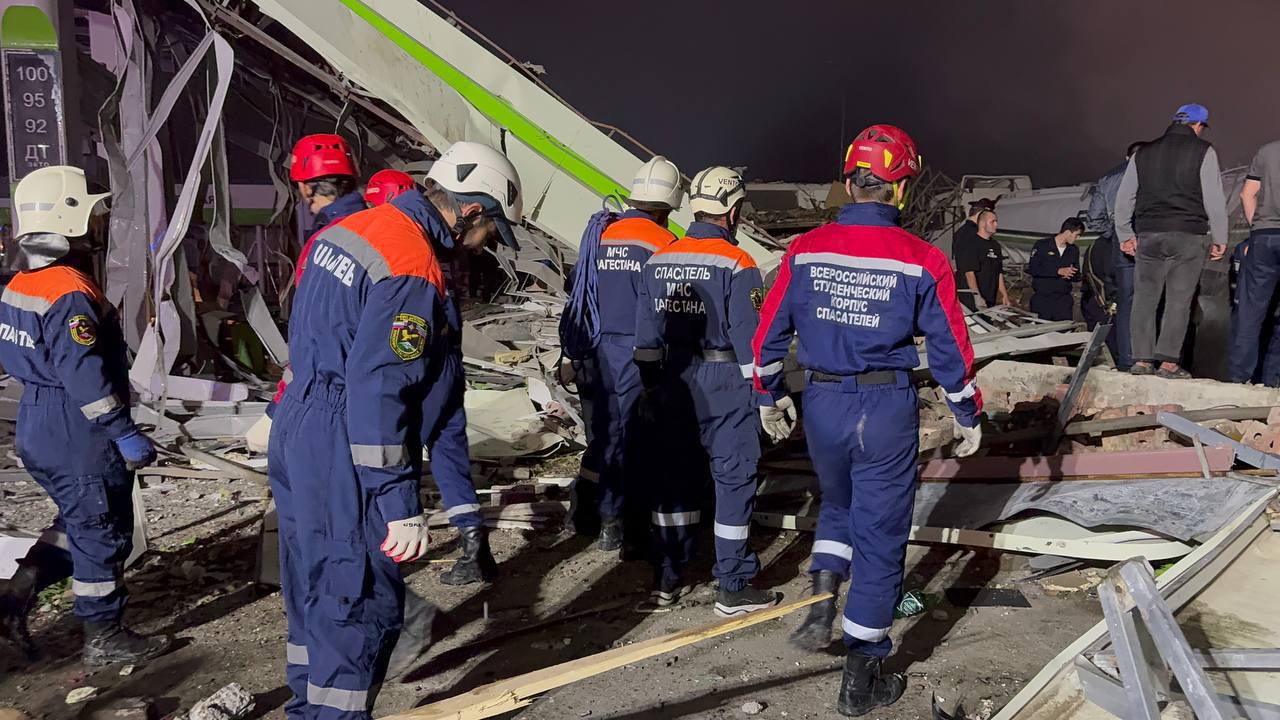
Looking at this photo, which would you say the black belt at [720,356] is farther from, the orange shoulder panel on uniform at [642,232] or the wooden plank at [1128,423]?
the wooden plank at [1128,423]

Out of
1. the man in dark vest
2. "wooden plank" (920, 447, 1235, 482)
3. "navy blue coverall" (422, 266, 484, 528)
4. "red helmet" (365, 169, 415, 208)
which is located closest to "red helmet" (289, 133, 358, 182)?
"red helmet" (365, 169, 415, 208)

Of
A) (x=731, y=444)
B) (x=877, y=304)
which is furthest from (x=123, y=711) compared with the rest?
(x=877, y=304)

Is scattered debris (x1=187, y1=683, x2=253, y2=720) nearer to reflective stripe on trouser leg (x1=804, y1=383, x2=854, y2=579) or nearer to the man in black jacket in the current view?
reflective stripe on trouser leg (x1=804, y1=383, x2=854, y2=579)

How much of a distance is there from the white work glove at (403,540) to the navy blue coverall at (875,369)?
1594 millimetres

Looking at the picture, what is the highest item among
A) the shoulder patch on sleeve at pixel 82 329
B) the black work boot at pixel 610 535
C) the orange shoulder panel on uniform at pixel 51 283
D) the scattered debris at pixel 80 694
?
the orange shoulder panel on uniform at pixel 51 283

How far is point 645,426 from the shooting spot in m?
4.50

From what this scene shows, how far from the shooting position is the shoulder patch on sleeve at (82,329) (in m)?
3.43

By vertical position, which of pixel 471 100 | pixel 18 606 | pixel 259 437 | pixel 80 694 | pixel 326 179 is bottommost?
pixel 80 694

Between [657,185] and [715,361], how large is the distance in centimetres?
118

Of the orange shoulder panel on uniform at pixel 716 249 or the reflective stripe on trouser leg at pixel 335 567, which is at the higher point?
the orange shoulder panel on uniform at pixel 716 249

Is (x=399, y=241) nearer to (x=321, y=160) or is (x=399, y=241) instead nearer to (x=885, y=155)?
(x=885, y=155)

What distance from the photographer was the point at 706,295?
406cm

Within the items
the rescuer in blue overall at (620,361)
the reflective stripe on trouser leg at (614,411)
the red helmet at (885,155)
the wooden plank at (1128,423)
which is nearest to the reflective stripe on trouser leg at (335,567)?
the red helmet at (885,155)

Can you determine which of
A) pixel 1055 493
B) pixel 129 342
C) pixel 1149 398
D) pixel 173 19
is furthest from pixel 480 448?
pixel 173 19
